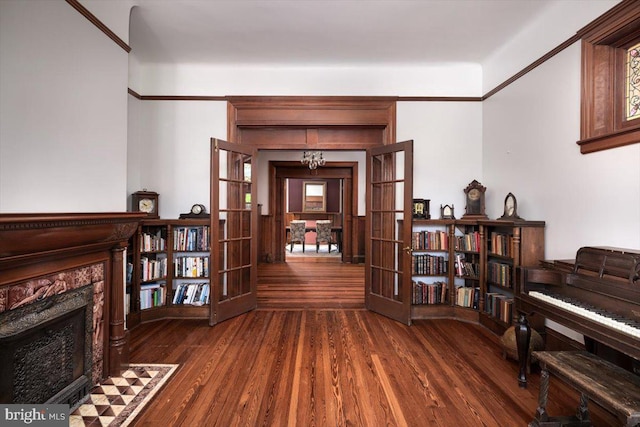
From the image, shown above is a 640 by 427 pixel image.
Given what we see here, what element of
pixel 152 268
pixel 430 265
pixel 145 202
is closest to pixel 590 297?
pixel 430 265

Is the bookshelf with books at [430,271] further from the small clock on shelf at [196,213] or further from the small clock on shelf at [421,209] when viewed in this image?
the small clock on shelf at [196,213]

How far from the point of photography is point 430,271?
12.1ft

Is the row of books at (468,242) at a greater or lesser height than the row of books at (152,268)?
greater

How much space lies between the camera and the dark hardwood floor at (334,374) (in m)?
1.90

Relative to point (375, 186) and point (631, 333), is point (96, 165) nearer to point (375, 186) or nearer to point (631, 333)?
point (375, 186)

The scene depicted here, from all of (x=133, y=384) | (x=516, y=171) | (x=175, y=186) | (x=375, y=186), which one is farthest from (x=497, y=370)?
(x=175, y=186)

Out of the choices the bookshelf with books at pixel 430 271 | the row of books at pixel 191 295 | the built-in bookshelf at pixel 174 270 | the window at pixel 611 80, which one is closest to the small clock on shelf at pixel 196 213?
the built-in bookshelf at pixel 174 270

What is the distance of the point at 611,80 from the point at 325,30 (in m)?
2.51

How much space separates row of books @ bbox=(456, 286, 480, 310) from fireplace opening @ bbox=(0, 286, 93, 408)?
12.0 ft

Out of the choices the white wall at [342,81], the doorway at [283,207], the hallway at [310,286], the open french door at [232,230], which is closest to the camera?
the open french door at [232,230]

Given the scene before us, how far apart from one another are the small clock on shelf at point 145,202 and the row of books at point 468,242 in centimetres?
375

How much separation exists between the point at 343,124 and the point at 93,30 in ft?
8.75

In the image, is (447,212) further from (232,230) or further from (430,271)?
(232,230)

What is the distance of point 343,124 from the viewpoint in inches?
156
